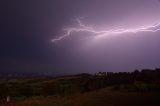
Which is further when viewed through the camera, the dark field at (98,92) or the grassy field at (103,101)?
the dark field at (98,92)

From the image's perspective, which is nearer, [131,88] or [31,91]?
[131,88]

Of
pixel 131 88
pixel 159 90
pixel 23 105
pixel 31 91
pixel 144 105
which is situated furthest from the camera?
pixel 31 91

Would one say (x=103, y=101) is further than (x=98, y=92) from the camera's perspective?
No

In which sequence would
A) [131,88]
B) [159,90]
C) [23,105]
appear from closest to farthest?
[23,105]
[159,90]
[131,88]

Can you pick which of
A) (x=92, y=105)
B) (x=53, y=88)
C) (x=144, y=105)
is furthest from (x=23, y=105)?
(x=53, y=88)

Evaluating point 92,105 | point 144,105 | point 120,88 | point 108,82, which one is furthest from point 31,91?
point 144,105

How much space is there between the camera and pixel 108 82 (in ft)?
117

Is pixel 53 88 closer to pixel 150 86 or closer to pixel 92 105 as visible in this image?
pixel 150 86

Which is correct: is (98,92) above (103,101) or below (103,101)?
above

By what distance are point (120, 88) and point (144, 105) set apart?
11.4m

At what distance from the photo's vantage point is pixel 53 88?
33.9m

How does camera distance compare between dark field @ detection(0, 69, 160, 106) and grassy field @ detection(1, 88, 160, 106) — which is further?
dark field @ detection(0, 69, 160, 106)

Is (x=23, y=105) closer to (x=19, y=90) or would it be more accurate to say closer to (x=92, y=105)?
(x=92, y=105)

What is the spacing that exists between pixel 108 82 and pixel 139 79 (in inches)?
164
